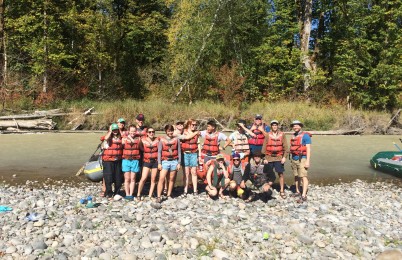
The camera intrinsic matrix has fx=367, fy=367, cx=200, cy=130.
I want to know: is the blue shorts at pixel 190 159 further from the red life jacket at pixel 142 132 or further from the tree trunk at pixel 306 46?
the tree trunk at pixel 306 46

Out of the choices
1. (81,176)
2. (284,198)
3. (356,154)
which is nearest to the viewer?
(284,198)

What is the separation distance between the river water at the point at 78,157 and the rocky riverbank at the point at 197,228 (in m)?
2.36

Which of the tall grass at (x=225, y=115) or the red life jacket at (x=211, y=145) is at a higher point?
the red life jacket at (x=211, y=145)

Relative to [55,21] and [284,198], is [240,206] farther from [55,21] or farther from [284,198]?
[55,21]

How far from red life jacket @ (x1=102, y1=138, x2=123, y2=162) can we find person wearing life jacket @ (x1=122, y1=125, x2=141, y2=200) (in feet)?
0.36

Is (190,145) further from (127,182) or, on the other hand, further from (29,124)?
(29,124)

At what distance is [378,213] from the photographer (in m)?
6.93

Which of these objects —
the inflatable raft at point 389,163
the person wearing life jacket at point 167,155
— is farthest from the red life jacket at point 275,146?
the inflatable raft at point 389,163

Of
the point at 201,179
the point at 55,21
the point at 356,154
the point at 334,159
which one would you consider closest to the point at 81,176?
the point at 201,179

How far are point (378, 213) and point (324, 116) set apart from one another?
15476 millimetres

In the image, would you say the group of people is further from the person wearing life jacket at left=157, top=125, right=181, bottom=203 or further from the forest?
the forest

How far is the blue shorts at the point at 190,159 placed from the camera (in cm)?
758

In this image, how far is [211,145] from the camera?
7723 mm

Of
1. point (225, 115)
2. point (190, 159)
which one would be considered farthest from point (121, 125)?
point (225, 115)
